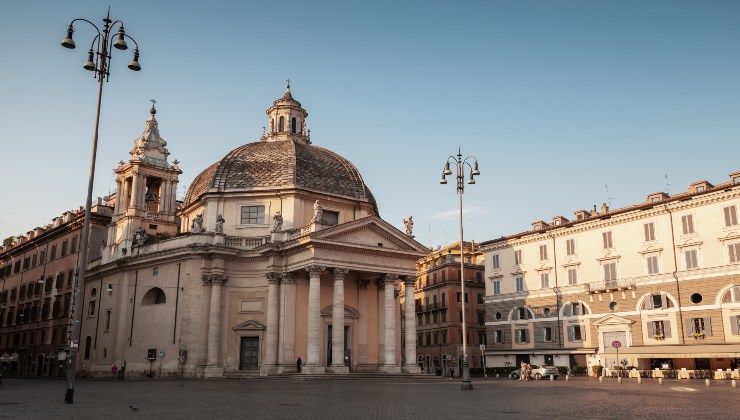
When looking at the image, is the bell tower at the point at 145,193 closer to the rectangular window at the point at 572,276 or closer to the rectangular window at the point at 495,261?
the rectangular window at the point at 495,261

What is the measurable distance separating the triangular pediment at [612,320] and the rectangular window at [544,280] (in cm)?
575

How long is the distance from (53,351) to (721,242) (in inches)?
2182

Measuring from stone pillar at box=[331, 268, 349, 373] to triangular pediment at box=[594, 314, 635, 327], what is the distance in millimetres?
22530

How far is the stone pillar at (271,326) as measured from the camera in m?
40.9

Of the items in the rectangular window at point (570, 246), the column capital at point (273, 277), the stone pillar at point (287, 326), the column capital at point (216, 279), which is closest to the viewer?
the stone pillar at point (287, 326)

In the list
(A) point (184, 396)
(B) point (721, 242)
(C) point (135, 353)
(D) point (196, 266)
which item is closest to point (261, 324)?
(D) point (196, 266)

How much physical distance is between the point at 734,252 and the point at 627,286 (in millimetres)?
8131

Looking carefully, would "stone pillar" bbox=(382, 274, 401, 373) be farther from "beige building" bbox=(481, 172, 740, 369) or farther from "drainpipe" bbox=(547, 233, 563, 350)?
"drainpipe" bbox=(547, 233, 563, 350)

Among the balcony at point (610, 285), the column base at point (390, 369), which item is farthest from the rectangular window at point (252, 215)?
the balcony at point (610, 285)

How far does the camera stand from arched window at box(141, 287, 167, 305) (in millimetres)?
46188

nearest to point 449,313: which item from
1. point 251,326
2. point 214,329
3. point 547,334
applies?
point 547,334

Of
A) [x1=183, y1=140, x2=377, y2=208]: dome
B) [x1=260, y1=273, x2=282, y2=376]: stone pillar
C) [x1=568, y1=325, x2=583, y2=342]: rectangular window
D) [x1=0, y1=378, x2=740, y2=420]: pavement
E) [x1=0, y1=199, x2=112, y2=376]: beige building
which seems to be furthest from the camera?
[x1=0, y1=199, x2=112, y2=376]: beige building

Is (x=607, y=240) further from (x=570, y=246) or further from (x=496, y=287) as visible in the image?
(x=496, y=287)

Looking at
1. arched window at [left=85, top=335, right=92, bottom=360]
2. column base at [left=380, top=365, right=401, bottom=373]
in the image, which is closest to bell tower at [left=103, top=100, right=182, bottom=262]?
arched window at [left=85, top=335, right=92, bottom=360]
